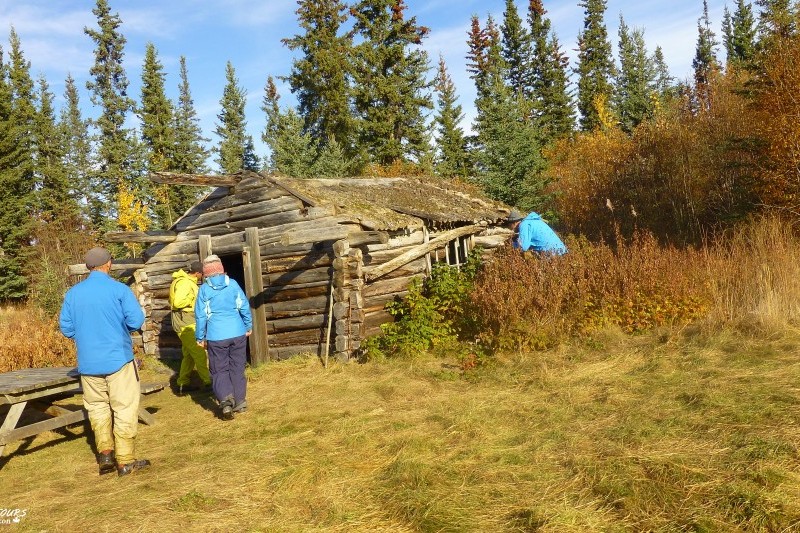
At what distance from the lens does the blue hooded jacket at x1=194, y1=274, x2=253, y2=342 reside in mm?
6816

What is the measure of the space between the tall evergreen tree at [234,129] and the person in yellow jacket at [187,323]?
2967cm

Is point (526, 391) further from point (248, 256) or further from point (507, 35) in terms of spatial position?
point (507, 35)

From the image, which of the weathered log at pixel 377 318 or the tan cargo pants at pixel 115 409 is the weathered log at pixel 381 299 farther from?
the tan cargo pants at pixel 115 409

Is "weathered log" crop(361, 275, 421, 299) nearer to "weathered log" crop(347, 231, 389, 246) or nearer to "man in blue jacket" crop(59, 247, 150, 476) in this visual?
"weathered log" crop(347, 231, 389, 246)

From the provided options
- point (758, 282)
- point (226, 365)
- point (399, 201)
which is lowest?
point (226, 365)

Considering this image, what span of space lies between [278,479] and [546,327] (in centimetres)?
487

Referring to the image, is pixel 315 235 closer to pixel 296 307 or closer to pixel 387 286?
pixel 296 307

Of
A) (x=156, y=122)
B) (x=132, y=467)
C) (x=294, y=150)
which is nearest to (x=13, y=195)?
(x=156, y=122)

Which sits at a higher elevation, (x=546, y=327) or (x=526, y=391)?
(x=546, y=327)

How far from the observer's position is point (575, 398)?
602 centimetres

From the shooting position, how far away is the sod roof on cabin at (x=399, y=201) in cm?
1037

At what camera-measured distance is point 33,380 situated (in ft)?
→ 20.0

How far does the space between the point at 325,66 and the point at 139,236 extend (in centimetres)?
1872

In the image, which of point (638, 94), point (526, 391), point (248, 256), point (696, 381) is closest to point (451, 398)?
point (526, 391)
